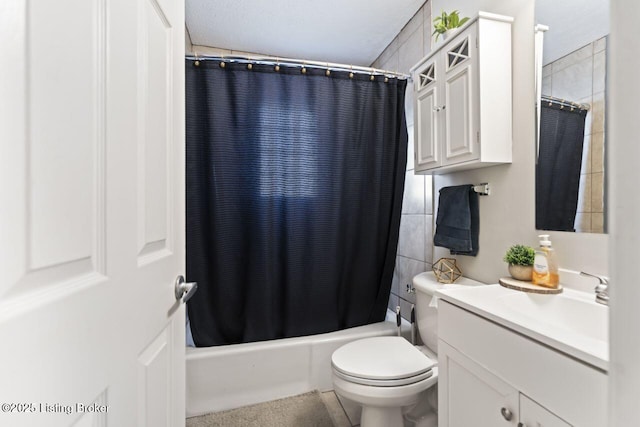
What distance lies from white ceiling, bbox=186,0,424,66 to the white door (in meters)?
1.42

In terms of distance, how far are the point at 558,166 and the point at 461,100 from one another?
1.50 ft

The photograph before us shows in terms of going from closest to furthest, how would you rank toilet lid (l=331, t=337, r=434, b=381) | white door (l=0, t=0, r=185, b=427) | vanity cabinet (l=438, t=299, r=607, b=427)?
white door (l=0, t=0, r=185, b=427)
vanity cabinet (l=438, t=299, r=607, b=427)
toilet lid (l=331, t=337, r=434, b=381)

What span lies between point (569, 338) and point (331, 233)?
1245mm

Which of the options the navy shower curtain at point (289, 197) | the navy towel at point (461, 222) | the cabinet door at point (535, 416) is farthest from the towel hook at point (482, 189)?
the cabinet door at point (535, 416)

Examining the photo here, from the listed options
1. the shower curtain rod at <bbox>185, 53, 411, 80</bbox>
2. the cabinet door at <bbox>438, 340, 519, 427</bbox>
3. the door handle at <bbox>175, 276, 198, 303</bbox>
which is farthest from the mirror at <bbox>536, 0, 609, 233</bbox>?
the door handle at <bbox>175, 276, 198, 303</bbox>

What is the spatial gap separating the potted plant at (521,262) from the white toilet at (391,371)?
0.29 metres

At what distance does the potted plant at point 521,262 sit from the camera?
1.05 metres

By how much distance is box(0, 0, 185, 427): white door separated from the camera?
0.29 metres

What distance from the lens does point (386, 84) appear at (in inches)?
71.2

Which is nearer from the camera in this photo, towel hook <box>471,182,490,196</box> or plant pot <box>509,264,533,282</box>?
plant pot <box>509,264,533,282</box>

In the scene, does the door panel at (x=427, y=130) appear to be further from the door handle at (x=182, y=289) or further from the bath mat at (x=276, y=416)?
the bath mat at (x=276, y=416)

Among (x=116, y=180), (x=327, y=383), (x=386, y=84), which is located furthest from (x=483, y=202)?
(x=116, y=180)

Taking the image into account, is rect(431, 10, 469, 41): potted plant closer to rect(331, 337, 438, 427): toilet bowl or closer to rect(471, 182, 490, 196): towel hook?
rect(471, 182, 490, 196): towel hook

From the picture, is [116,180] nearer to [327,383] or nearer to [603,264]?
[603,264]
